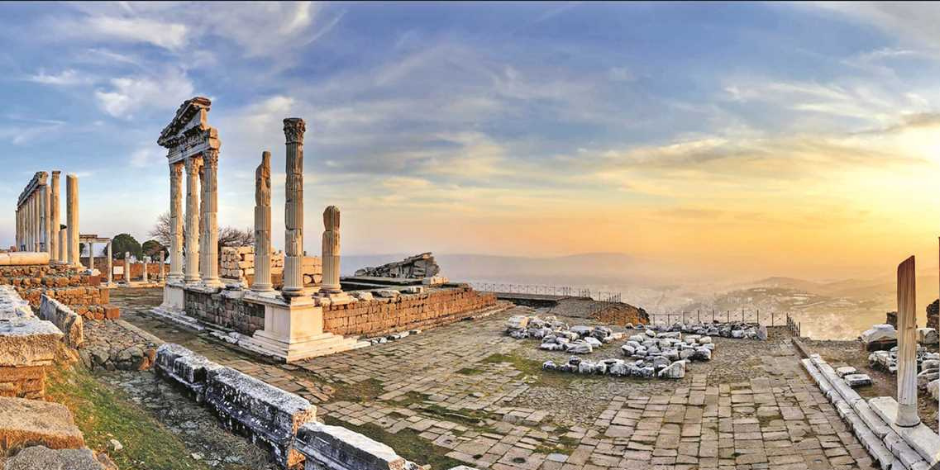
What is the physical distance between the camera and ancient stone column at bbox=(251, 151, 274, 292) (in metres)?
13.3

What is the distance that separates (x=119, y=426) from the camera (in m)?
4.98

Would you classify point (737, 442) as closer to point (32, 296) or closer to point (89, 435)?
point (89, 435)

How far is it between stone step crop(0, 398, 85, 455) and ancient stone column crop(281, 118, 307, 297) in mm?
7743

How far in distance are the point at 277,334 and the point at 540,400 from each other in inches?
243

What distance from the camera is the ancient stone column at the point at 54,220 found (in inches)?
912

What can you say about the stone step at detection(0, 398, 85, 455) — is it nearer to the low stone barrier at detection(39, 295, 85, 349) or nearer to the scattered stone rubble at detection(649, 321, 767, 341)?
the low stone barrier at detection(39, 295, 85, 349)

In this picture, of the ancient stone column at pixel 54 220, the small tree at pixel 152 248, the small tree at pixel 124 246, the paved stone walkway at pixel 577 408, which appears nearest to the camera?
the paved stone walkway at pixel 577 408

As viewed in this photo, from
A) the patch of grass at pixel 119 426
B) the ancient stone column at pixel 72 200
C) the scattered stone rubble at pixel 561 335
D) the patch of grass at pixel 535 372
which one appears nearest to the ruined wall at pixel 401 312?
the scattered stone rubble at pixel 561 335

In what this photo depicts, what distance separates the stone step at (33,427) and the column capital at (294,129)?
861cm

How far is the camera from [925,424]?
657cm

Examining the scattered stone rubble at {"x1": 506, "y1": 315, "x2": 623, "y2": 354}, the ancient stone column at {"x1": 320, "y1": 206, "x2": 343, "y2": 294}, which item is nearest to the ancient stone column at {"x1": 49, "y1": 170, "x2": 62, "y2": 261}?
the ancient stone column at {"x1": 320, "y1": 206, "x2": 343, "y2": 294}

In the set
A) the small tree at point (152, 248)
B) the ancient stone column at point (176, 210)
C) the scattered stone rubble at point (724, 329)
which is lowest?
the scattered stone rubble at point (724, 329)

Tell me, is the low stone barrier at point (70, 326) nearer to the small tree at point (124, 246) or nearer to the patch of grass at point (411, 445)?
the patch of grass at point (411, 445)

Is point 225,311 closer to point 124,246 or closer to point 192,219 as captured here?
point 192,219
